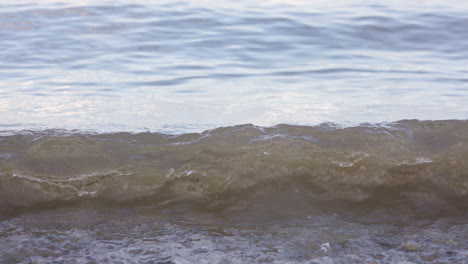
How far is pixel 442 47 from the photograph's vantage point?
7031 mm

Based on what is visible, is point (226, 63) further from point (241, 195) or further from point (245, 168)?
point (241, 195)

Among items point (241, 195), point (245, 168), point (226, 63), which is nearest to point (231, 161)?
point (245, 168)

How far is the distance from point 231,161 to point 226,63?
328cm

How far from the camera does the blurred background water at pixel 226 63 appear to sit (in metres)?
4.38

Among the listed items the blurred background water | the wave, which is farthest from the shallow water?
the blurred background water

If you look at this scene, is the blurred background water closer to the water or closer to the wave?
the water

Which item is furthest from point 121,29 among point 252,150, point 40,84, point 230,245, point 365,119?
point 230,245

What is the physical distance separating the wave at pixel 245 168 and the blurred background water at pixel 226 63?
0.70 meters

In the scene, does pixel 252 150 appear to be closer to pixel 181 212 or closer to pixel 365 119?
pixel 181 212

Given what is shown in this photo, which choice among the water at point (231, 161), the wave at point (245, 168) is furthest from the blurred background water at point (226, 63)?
the wave at point (245, 168)

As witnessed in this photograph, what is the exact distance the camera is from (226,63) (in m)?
6.20

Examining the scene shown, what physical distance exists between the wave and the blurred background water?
0.70 metres

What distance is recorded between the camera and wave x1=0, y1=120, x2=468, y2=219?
284 centimetres

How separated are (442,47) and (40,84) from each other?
4835mm
